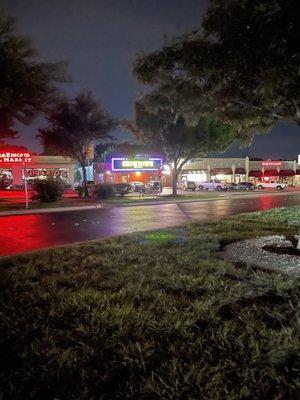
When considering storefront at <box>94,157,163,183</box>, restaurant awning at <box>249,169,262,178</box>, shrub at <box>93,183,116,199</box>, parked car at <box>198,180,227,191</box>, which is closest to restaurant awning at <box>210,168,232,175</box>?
restaurant awning at <box>249,169,262,178</box>

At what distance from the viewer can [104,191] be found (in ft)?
118

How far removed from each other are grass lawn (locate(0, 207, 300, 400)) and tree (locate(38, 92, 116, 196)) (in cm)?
3083

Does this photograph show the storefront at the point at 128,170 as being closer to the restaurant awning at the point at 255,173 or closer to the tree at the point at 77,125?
the tree at the point at 77,125

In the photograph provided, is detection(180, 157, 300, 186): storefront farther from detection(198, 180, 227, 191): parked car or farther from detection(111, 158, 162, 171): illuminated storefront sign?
detection(111, 158, 162, 171): illuminated storefront sign

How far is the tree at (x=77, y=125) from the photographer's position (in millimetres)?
37219

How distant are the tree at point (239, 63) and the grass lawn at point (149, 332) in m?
3.93

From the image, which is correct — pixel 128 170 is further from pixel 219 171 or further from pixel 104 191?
pixel 219 171

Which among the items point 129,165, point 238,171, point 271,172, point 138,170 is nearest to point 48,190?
point 129,165

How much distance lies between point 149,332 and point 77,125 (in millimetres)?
34290

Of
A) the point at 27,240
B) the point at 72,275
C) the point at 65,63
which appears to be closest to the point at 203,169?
the point at 65,63

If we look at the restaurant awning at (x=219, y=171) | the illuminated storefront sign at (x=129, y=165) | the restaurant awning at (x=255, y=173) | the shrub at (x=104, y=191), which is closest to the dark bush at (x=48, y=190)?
the shrub at (x=104, y=191)

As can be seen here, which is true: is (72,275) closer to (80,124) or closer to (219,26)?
(219,26)

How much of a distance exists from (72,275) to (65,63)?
63.3 feet

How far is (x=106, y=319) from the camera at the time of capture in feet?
16.3
